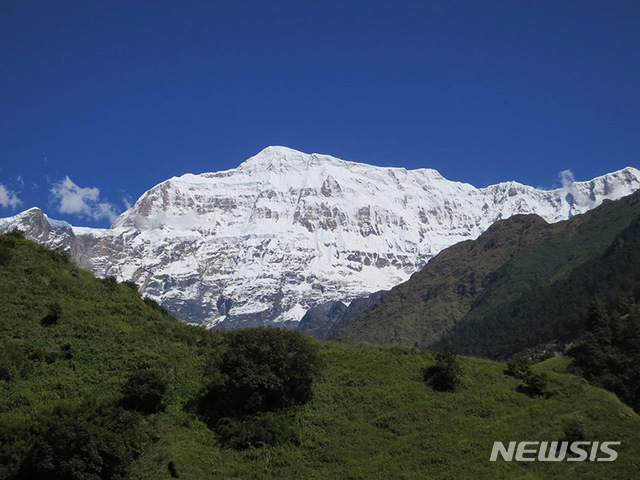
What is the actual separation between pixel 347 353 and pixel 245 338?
12.9 metres

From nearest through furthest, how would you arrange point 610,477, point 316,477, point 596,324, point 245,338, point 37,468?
point 37,468
point 610,477
point 316,477
point 245,338
point 596,324

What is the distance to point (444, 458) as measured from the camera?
118ft

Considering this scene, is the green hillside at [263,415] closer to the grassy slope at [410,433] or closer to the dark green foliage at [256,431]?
the grassy slope at [410,433]

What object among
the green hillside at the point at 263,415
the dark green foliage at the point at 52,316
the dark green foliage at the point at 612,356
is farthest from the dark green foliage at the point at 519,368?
the dark green foliage at the point at 52,316

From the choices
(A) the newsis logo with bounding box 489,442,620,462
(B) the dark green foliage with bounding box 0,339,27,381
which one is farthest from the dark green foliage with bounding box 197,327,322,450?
(A) the newsis logo with bounding box 489,442,620,462

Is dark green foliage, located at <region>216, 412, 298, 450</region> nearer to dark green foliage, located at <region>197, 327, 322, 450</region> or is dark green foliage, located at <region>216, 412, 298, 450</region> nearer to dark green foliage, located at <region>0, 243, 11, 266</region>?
dark green foliage, located at <region>197, 327, 322, 450</region>

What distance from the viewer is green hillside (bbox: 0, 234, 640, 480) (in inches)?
1328

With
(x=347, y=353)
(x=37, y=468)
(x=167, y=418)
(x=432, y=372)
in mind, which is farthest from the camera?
(x=347, y=353)

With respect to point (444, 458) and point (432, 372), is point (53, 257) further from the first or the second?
point (444, 458)

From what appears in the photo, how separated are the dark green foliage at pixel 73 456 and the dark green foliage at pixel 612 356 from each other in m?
46.1

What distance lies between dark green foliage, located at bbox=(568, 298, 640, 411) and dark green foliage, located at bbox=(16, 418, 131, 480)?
4614 cm

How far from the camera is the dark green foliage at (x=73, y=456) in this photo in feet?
99.4

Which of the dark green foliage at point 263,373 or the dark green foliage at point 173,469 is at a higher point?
the dark green foliage at point 263,373

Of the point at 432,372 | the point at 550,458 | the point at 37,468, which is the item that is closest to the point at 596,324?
the point at 432,372
